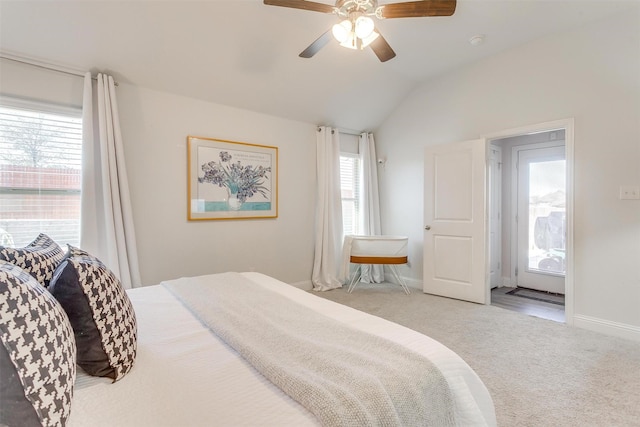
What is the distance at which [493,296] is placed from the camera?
4.04m

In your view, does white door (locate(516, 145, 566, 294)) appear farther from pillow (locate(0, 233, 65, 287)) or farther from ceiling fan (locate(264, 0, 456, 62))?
pillow (locate(0, 233, 65, 287))

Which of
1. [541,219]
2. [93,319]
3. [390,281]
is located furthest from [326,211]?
[93,319]

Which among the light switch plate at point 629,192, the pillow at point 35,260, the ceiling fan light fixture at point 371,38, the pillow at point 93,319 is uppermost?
the ceiling fan light fixture at point 371,38

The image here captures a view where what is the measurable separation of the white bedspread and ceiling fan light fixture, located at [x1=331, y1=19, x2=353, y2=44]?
1.68m

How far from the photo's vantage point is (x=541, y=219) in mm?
4352

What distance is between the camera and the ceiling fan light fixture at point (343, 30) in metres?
1.91

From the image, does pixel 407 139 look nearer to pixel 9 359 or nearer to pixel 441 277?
pixel 441 277

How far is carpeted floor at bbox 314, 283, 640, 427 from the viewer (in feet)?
5.58

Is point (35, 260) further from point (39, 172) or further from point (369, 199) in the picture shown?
point (369, 199)

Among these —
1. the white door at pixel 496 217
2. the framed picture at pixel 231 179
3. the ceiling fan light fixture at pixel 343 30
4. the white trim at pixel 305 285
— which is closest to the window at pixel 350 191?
the white trim at pixel 305 285

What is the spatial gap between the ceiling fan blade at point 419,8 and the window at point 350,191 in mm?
2726

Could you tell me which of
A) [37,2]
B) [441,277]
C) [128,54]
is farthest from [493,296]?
[37,2]

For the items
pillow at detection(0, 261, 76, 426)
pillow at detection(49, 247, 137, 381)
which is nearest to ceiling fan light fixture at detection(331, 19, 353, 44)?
pillow at detection(49, 247, 137, 381)

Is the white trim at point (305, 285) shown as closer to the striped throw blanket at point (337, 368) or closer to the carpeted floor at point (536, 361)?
the carpeted floor at point (536, 361)
